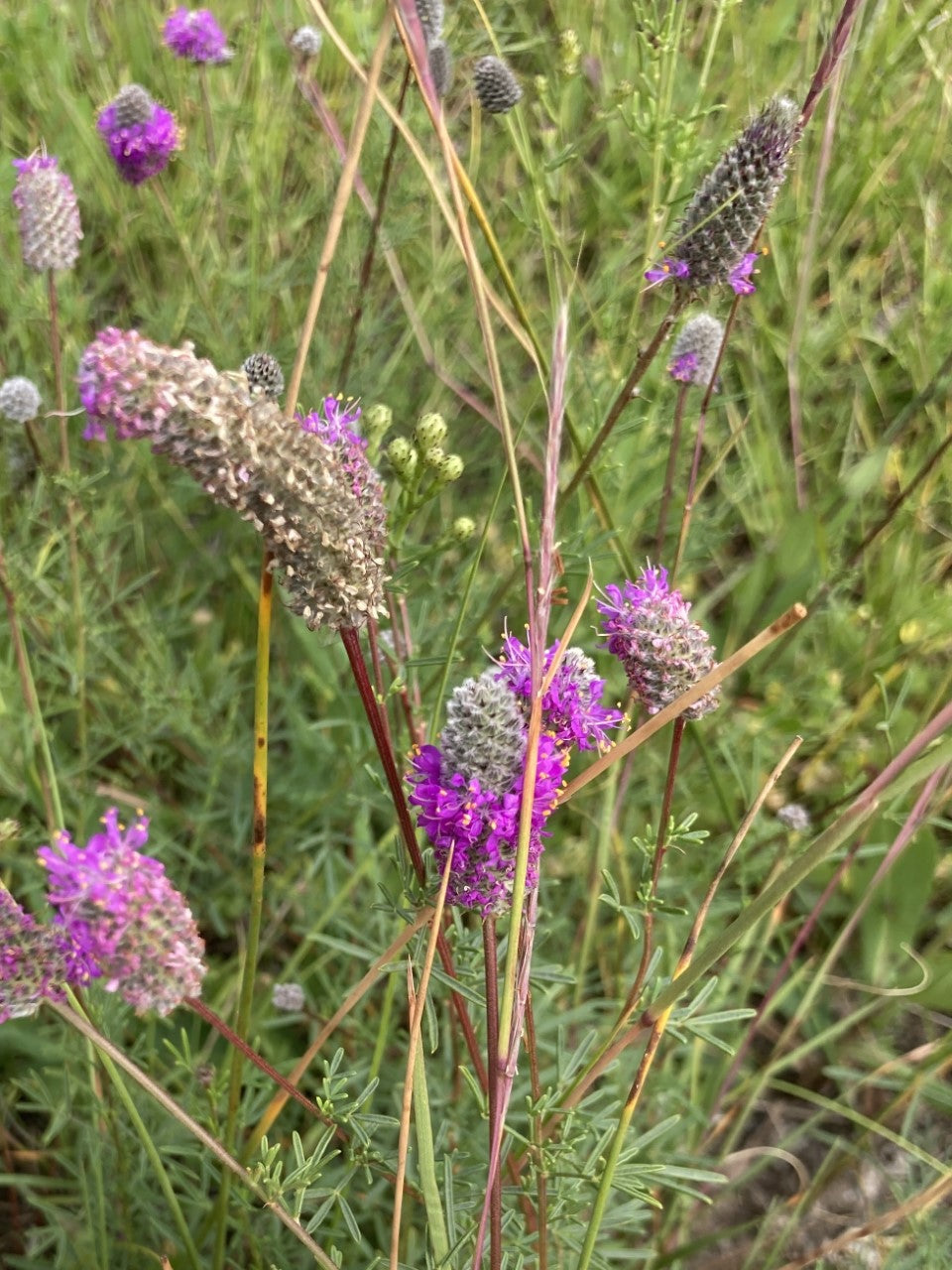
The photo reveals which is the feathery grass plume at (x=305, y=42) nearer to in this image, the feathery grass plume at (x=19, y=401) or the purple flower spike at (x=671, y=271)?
the feathery grass plume at (x=19, y=401)

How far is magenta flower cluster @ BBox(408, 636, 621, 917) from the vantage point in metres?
0.86

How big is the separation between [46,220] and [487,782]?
132cm

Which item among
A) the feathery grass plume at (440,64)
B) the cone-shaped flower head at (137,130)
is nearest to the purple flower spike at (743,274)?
the feathery grass plume at (440,64)

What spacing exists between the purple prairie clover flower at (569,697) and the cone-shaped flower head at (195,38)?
192 centimetres

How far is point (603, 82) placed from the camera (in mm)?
2623

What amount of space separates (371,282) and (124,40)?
1.14 m

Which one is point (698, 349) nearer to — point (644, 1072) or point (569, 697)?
point (569, 697)

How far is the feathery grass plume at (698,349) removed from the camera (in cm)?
170

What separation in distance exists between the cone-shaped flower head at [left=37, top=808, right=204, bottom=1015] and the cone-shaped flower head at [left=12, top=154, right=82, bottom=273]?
1.19 metres

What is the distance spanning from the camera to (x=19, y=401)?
1.88 metres

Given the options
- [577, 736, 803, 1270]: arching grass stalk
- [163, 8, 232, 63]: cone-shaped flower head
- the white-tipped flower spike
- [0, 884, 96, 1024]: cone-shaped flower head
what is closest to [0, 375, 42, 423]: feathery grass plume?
[163, 8, 232, 63]: cone-shaped flower head

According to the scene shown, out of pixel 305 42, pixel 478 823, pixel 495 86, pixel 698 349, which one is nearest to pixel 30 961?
pixel 478 823

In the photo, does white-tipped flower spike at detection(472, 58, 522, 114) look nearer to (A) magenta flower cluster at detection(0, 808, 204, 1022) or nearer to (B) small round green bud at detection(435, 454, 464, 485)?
(B) small round green bud at detection(435, 454, 464, 485)

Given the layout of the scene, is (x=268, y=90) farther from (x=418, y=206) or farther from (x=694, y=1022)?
(x=694, y=1022)
